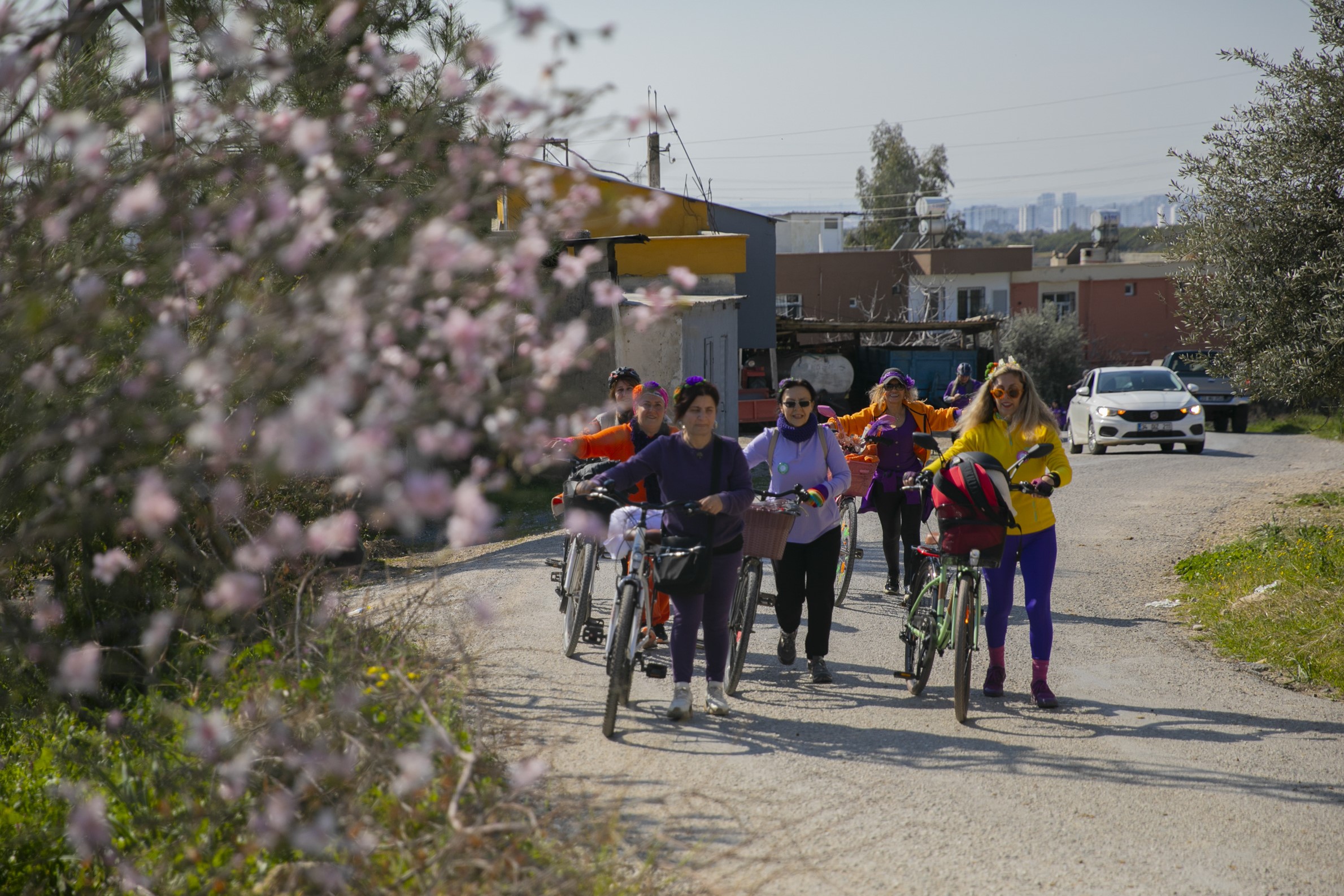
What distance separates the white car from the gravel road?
15394mm

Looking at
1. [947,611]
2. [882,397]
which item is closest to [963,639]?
[947,611]

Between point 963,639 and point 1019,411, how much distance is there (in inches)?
57.8

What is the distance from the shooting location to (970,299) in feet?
181

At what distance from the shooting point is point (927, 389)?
32.9 m

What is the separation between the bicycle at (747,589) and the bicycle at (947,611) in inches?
32.6

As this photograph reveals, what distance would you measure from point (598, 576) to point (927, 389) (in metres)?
23.7

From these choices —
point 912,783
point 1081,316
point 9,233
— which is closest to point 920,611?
point 912,783

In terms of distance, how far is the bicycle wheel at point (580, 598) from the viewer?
7.58 metres

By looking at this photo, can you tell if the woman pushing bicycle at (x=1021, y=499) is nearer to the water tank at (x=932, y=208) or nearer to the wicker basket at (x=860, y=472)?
the wicker basket at (x=860, y=472)

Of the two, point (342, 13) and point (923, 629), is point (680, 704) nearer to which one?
point (923, 629)

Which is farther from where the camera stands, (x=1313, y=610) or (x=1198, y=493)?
(x=1198, y=493)

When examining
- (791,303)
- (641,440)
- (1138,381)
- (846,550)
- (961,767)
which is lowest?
(961,767)

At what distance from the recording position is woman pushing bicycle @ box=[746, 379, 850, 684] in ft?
23.8

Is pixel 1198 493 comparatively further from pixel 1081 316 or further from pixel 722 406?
pixel 1081 316
